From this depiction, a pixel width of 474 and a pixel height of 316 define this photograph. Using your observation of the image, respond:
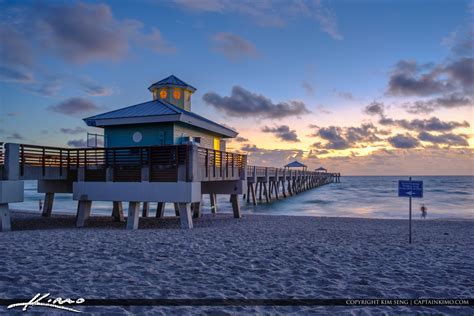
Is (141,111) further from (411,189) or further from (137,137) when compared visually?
(411,189)

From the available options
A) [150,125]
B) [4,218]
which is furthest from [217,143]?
A: [4,218]

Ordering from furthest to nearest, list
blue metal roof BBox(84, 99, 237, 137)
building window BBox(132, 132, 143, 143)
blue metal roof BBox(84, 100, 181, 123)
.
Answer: building window BBox(132, 132, 143, 143), blue metal roof BBox(84, 100, 181, 123), blue metal roof BBox(84, 99, 237, 137)

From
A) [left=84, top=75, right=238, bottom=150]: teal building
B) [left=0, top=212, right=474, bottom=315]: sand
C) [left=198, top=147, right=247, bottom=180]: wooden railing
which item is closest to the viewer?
[left=0, top=212, right=474, bottom=315]: sand

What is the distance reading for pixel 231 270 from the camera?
7.61 m

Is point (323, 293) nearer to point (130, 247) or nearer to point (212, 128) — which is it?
point (130, 247)

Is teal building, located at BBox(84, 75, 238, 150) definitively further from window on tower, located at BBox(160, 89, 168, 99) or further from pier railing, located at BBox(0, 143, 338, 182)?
window on tower, located at BBox(160, 89, 168, 99)

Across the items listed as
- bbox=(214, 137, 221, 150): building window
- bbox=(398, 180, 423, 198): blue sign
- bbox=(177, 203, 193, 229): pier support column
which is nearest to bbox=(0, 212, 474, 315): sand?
bbox=(398, 180, 423, 198): blue sign

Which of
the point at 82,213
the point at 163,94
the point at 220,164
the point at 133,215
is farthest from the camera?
the point at 163,94

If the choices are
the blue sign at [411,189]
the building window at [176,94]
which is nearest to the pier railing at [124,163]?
the building window at [176,94]

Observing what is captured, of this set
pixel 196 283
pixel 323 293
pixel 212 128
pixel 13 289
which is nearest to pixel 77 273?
pixel 13 289

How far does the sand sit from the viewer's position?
612 cm

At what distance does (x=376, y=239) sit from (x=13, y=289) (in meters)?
10.6

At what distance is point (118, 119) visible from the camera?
17797 millimetres

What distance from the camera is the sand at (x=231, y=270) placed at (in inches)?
241
